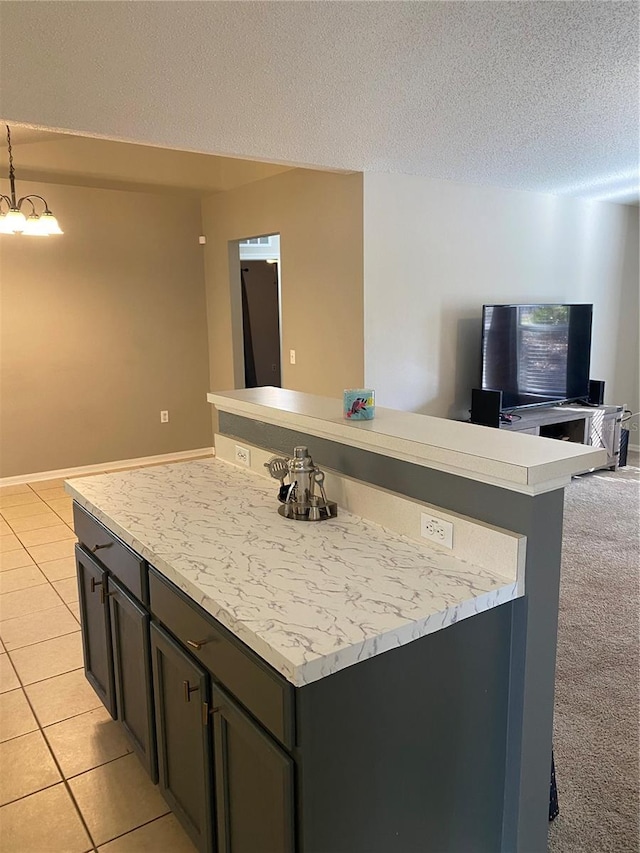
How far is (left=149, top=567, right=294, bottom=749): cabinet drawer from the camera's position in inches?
48.1

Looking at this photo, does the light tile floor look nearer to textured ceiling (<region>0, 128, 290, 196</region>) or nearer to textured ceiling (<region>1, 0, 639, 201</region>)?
textured ceiling (<region>1, 0, 639, 201</region>)

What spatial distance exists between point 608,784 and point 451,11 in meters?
2.83

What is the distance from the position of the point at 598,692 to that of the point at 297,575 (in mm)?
1626

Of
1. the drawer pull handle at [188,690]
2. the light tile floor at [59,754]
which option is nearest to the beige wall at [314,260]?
the light tile floor at [59,754]

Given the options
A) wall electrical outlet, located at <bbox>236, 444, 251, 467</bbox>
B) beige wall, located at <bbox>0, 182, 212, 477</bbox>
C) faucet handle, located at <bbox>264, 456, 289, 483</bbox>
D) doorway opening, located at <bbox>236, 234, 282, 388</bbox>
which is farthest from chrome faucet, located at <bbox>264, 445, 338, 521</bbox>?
doorway opening, located at <bbox>236, 234, 282, 388</bbox>

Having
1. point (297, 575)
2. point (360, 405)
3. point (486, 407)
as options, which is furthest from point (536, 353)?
point (297, 575)

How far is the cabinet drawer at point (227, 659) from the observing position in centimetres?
122

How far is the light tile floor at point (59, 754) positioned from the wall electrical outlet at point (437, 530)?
1.15 meters

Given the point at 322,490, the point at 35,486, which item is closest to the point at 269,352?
the point at 35,486

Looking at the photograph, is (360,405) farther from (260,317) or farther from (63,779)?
(260,317)

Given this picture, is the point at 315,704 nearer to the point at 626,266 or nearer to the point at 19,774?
the point at 19,774

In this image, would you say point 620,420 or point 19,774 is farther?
point 620,420

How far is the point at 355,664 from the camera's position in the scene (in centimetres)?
124

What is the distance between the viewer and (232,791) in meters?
1.46
